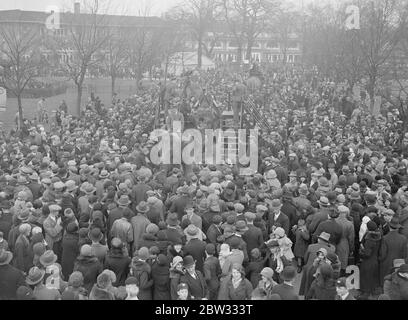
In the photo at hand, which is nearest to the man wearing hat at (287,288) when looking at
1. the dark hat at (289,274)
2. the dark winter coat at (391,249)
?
the dark hat at (289,274)

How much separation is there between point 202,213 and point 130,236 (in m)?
1.33

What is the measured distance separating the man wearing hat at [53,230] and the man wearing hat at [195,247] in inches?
83.0

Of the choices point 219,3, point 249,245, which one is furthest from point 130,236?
point 219,3

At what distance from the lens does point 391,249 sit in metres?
7.69

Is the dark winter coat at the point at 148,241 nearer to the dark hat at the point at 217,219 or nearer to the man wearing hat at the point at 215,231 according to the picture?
the man wearing hat at the point at 215,231

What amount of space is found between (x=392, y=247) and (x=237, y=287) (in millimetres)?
2784

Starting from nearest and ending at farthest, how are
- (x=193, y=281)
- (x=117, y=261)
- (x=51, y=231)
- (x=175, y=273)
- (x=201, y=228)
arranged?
1. (x=193, y=281)
2. (x=175, y=273)
3. (x=117, y=261)
4. (x=51, y=231)
5. (x=201, y=228)

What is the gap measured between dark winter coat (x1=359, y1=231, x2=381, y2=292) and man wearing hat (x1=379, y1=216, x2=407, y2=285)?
0.08 m

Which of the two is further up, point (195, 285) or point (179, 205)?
point (179, 205)

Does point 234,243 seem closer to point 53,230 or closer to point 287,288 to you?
point 287,288

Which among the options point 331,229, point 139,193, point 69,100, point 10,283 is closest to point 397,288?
point 331,229

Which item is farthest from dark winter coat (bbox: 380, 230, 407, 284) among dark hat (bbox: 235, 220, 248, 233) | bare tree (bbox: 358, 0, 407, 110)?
bare tree (bbox: 358, 0, 407, 110)

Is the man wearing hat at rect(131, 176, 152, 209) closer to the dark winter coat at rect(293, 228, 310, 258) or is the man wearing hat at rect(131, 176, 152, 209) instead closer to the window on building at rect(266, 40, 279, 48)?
the dark winter coat at rect(293, 228, 310, 258)
